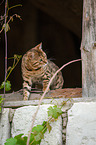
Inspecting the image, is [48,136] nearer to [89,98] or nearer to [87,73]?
[89,98]

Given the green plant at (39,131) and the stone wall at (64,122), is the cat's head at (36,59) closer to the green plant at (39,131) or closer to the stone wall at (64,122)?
the stone wall at (64,122)

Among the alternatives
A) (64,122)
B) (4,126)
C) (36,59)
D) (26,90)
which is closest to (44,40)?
(36,59)

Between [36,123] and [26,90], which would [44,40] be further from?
[36,123]

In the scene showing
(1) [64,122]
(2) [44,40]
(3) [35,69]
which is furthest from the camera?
(2) [44,40]

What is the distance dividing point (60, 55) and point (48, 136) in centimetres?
501

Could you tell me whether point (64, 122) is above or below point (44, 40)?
below

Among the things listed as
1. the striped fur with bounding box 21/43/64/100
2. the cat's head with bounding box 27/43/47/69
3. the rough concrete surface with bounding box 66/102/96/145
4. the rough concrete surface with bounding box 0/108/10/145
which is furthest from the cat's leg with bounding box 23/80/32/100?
the rough concrete surface with bounding box 66/102/96/145

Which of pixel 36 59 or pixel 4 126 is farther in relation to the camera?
pixel 36 59

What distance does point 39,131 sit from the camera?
186 centimetres

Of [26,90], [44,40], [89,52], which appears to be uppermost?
[44,40]

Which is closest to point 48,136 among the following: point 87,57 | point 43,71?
point 87,57

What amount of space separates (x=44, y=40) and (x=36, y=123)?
4932 millimetres

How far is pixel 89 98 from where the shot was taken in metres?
2.09

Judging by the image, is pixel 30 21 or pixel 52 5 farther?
pixel 30 21
